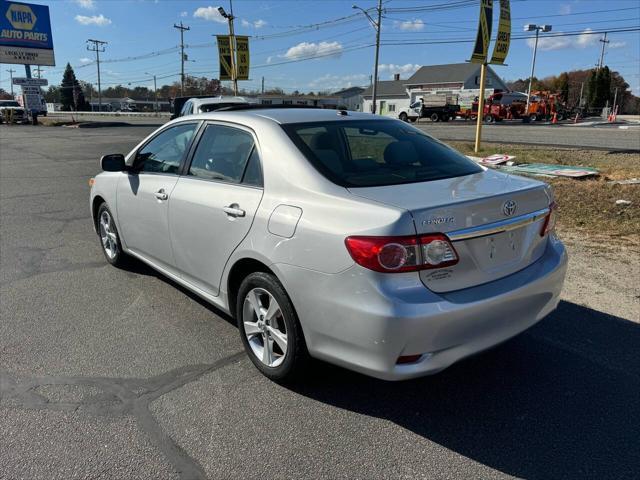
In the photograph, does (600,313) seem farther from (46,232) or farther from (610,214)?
(46,232)

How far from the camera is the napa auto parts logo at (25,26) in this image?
42500 millimetres

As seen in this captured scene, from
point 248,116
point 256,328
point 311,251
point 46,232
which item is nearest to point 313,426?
point 256,328

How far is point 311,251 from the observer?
270cm

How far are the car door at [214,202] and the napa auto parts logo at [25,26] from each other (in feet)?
160

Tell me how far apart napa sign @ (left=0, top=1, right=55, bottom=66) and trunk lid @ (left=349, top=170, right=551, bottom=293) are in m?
50.1

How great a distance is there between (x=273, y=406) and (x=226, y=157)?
175 cm

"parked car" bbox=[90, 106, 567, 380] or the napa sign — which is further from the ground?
the napa sign

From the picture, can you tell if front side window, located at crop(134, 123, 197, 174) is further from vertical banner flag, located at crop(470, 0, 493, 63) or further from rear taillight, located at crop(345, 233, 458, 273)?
vertical banner flag, located at crop(470, 0, 493, 63)

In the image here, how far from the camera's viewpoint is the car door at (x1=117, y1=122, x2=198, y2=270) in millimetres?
4117

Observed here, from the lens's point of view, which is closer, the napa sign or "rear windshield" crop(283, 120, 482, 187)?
"rear windshield" crop(283, 120, 482, 187)

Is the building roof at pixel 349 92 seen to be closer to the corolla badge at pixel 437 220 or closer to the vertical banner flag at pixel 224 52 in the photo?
the vertical banner flag at pixel 224 52

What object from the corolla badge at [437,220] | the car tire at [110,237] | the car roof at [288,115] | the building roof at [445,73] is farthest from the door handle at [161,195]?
the building roof at [445,73]

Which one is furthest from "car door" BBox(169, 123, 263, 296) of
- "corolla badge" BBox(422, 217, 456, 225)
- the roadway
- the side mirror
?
the roadway

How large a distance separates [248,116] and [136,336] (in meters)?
1.87
